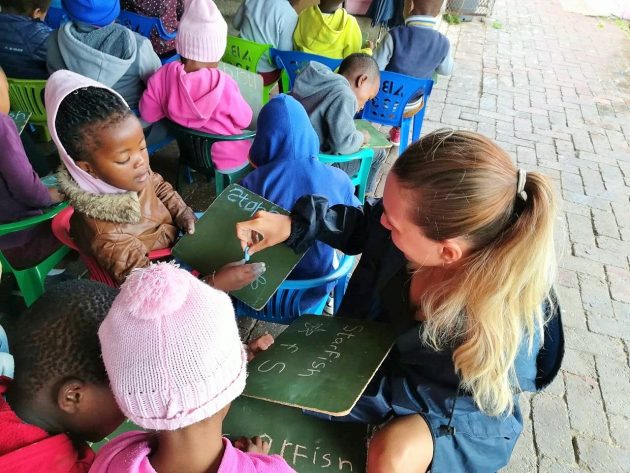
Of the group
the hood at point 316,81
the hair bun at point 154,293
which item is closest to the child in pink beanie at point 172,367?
the hair bun at point 154,293

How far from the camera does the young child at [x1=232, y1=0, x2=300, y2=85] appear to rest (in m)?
3.99

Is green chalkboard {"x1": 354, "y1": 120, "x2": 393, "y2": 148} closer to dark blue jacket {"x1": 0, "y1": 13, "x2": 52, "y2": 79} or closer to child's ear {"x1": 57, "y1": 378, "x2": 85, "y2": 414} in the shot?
dark blue jacket {"x1": 0, "y1": 13, "x2": 52, "y2": 79}

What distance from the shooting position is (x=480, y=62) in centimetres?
666

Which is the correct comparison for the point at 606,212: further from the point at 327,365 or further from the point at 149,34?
the point at 149,34

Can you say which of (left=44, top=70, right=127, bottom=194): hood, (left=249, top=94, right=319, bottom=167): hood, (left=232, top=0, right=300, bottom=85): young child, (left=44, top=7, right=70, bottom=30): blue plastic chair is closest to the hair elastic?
(left=249, top=94, right=319, bottom=167): hood

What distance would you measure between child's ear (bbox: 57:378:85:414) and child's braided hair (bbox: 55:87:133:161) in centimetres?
91

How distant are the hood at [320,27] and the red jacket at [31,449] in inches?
146

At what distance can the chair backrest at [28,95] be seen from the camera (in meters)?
2.92

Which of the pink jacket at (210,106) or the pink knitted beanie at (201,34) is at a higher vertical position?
the pink knitted beanie at (201,34)

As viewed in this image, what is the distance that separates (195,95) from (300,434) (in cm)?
203

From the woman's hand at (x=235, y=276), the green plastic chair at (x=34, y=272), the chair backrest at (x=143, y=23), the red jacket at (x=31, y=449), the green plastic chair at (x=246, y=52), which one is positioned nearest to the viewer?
the red jacket at (x=31, y=449)

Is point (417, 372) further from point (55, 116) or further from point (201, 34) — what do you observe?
point (201, 34)

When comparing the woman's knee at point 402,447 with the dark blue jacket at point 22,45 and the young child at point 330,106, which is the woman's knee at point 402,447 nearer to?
the young child at point 330,106

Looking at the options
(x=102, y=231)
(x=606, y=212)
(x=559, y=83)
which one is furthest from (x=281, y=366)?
(x=559, y=83)
